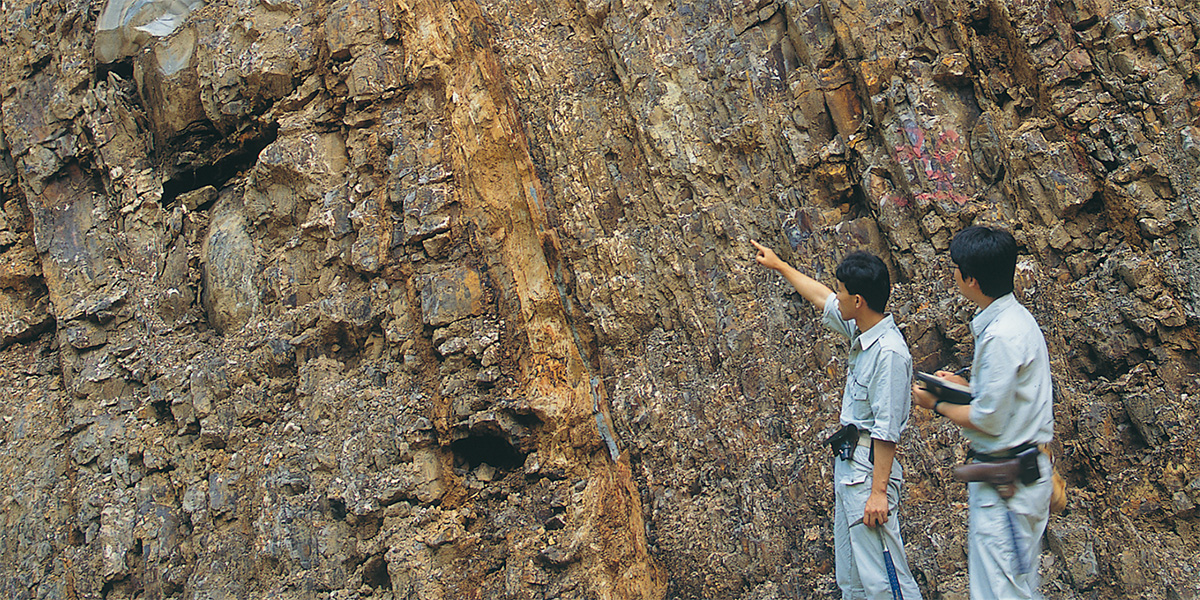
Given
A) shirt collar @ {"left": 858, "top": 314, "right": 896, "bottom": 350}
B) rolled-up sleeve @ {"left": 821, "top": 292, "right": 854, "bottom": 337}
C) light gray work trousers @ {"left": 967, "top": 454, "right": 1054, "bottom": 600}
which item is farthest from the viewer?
rolled-up sleeve @ {"left": 821, "top": 292, "right": 854, "bottom": 337}

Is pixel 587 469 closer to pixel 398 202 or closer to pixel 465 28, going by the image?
pixel 398 202

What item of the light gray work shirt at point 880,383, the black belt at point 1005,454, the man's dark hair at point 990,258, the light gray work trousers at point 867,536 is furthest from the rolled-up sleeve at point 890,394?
the man's dark hair at point 990,258

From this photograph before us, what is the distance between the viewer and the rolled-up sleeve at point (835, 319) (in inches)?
125

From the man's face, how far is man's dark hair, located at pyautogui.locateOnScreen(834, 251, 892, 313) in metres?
0.02

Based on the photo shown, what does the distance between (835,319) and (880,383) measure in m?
0.44

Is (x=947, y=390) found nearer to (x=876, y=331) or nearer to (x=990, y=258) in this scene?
(x=876, y=331)

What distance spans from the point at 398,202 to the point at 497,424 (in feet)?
4.39

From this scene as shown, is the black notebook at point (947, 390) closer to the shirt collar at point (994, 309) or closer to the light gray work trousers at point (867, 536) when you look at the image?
the shirt collar at point (994, 309)

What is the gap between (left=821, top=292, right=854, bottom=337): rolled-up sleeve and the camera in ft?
10.5

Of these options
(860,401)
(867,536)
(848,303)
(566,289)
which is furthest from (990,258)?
(566,289)

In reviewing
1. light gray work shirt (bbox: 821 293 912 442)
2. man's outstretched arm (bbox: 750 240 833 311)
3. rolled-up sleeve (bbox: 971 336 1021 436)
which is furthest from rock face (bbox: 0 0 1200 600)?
rolled-up sleeve (bbox: 971 336 1021 436)

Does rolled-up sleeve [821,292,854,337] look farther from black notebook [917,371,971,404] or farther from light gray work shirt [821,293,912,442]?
black notebook [917,371,971,404]

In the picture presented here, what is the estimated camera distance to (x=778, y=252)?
428 centimetres

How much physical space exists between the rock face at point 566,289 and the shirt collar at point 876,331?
A: 3.80ft
